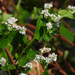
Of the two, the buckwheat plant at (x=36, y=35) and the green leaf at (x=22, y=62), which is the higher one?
the buckwheat plant at (x=36, y=35)

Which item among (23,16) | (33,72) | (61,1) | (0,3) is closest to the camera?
(33,72)

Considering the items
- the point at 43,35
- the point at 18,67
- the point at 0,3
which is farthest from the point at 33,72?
the point at 0,3

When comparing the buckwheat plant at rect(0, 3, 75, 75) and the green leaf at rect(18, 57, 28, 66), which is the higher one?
the buckwheat plant at rect(0, 3, 75, 75)

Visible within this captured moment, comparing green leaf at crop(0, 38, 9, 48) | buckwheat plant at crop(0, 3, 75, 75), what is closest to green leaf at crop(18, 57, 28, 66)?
buckwheat plant at crop(0, 3, 75, 75)

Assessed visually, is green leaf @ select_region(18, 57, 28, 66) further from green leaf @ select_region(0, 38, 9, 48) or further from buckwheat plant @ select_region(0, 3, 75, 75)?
green leaf @ select_region(0, 38, 9, 48)

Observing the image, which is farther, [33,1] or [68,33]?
[33,1]

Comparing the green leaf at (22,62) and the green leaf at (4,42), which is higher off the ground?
the green leaf at (4,42)

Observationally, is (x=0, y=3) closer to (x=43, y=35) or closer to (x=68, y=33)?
(x=68, y=33)

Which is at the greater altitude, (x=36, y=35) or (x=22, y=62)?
(x=36, y=35)

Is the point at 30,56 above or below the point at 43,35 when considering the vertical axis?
below

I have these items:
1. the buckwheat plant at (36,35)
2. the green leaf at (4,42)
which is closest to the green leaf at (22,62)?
the buckwheat plant at (36,35)

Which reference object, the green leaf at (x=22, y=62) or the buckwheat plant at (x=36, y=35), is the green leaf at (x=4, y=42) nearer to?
the buckwheat plant at (x=36, y=35)
